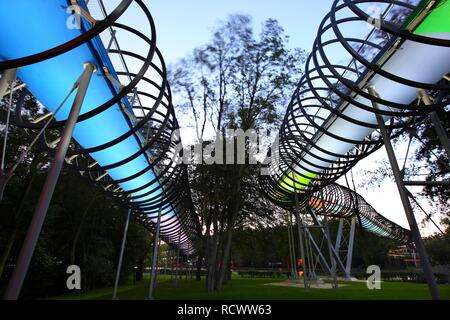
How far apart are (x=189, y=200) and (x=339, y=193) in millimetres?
15104

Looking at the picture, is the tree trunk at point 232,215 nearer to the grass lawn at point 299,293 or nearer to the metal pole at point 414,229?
the grass lawn at point 299,293

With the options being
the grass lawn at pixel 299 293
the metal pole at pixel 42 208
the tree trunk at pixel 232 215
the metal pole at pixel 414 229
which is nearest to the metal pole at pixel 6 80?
the metal pole at pixel 42 208

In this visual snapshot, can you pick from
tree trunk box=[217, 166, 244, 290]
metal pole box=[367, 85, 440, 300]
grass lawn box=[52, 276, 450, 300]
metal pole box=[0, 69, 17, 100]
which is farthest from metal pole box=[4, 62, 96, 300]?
tree trunk box=[217, 166, 244, 290]

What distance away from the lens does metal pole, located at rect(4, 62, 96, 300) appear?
3719mm

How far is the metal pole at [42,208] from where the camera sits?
12.2ft

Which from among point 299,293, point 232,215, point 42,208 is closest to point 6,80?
point 42,208

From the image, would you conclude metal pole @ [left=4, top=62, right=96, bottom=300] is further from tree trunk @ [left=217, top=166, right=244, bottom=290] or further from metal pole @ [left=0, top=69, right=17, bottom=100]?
tree trunk @ [left=217, top=166, right=244, bottom=290]

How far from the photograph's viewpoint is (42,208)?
4047 mm

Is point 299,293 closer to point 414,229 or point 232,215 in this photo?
point 232,215

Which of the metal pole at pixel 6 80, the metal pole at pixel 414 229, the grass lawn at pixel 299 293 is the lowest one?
the grass lawn at pixel 299 293

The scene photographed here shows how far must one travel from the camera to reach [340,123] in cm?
839

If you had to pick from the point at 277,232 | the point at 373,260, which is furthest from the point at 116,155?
the point at 373,260
